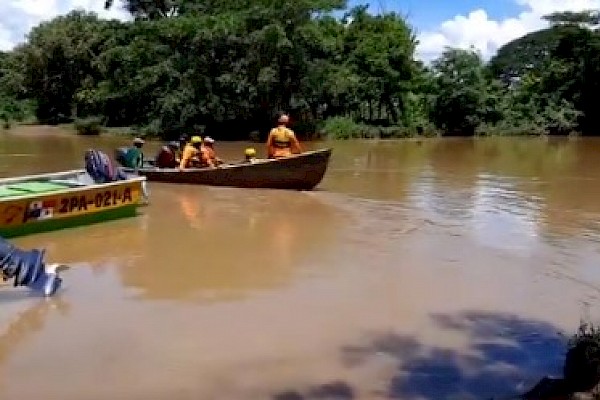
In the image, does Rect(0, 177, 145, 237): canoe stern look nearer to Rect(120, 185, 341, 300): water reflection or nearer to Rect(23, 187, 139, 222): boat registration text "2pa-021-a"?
Rect(23, 187, 139, 222): boat registration text "2pa-021-a"

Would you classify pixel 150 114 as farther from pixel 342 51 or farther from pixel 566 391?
pixel 566 391

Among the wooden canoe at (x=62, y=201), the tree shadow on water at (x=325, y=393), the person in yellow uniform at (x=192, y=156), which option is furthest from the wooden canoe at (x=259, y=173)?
the tree shadow on water at (x=325, y=393)

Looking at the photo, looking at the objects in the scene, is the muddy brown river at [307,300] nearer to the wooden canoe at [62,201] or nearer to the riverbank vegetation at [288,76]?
the wooden canoe at [62,201]

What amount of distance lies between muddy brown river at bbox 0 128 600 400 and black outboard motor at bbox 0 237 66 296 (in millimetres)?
160

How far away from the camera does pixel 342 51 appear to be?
32438mm

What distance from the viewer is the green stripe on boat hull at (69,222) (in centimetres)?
1023

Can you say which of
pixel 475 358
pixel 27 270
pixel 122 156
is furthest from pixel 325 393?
pixel 122 156

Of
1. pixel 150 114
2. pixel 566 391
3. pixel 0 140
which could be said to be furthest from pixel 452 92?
pixel 566 391

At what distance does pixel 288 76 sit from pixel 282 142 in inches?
623

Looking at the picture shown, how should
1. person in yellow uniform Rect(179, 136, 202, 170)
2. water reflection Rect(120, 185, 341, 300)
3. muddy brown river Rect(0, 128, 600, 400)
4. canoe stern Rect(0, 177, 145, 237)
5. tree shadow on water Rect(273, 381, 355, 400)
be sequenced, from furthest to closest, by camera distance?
1. person in yellow uniform Rect(179, 136, 202, 170)
2. canoe stern Rect(0, 177, 145, 237)
3. water reflection Rect(120, 185, 341, 300)
4. muddy brown river Rect(0, 128, 600, 400)
5. tree shadow on water Rect(273, 381, 355, 400)

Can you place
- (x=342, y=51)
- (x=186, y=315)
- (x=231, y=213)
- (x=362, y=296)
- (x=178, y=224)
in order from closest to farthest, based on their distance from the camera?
(x=186, y=315), (x=362, y=296), (x=178, y=224), (x=231, y=213), (x=342, y=51)

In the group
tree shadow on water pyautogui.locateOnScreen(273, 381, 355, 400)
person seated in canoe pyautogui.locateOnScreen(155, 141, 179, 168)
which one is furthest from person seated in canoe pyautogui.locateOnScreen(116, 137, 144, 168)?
tree shadow on water pyautogui.locateOnScreen(273, 381, 355, 400)

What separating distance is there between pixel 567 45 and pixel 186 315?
34909mm

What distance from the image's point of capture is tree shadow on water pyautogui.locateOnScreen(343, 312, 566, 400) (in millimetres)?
5578
